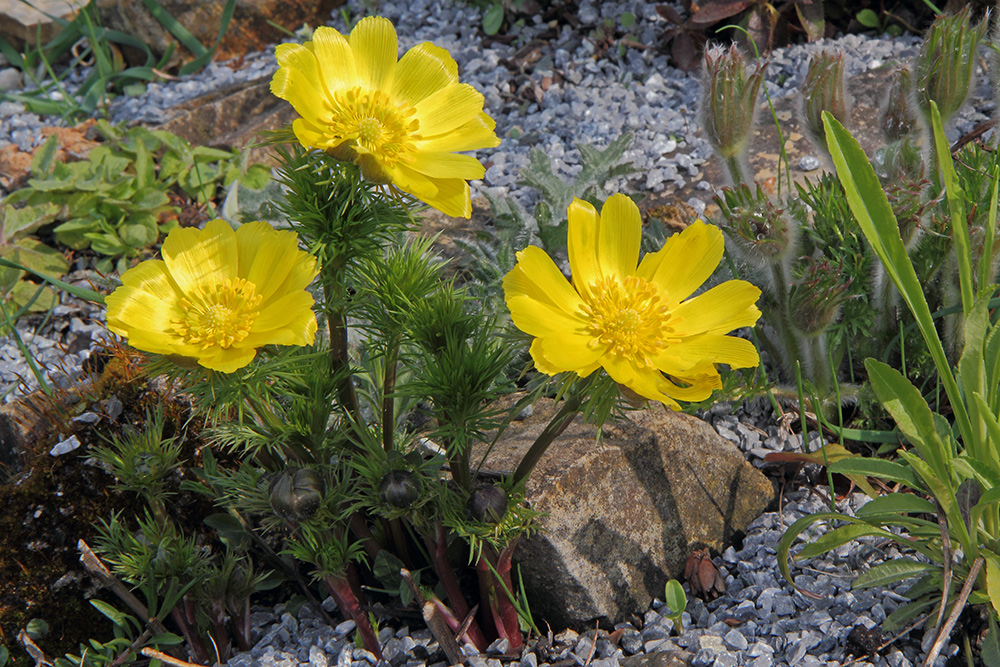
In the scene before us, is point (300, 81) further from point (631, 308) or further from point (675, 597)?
point (675, 597)

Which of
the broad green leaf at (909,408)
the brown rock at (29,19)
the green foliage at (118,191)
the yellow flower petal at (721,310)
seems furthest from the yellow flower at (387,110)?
the brown rock at (29,19)

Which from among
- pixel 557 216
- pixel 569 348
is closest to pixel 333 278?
pixel 569 348

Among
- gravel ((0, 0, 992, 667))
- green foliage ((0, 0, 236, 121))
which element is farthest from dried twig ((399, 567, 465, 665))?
green foliage ((0, 0, 236, 121))

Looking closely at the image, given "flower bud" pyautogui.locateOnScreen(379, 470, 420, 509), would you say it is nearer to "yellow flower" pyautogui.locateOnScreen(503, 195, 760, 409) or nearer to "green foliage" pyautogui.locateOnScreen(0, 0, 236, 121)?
"yellow flower" pyautogui.locateOnScreen(503, 195, 760, 409)

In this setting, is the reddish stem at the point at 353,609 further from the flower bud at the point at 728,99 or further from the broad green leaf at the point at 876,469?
the flower bud at the point at 728,99

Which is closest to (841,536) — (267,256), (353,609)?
(353,609)
